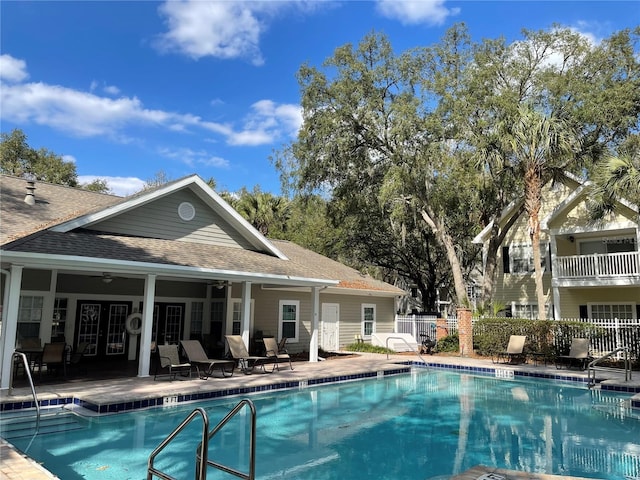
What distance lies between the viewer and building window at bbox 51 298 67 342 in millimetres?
14438

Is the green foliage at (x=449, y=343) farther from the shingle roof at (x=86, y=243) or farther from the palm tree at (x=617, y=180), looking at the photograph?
the palm tree at (x=617, y=180)

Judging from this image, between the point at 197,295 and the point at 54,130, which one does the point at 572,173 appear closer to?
the point at 197,295

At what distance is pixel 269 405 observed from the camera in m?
10.6

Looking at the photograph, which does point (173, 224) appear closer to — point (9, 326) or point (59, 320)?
point (59, 320)

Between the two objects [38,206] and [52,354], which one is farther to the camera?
[38,206]

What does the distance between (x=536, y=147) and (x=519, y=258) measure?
29.0ft

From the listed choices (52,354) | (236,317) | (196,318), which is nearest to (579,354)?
(236,317)

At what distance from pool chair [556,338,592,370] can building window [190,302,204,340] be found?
12.8 metres

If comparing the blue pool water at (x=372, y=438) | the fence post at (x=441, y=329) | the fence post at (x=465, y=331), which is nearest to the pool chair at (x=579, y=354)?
the blue pool water at (x=372, y=438)

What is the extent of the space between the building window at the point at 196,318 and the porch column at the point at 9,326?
8113mm

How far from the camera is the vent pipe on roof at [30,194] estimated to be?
46.0 feet

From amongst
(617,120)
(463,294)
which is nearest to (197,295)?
(463,294)

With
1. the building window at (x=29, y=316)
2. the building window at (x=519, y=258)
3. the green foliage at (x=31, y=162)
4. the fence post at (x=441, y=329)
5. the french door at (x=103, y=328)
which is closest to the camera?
the building window at (x=29, y=316)

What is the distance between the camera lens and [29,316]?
44.5ft
